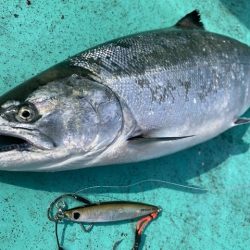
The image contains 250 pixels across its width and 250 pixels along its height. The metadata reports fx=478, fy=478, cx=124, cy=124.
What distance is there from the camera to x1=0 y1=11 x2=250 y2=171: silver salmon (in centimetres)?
222

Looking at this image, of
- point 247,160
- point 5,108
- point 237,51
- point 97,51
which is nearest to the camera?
point 5,108

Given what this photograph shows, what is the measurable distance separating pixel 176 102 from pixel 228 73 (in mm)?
437

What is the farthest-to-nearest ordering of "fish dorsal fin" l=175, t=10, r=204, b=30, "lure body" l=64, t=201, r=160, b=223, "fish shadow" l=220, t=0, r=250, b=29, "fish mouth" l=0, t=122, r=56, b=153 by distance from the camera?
"fish shadow" l=220, t=0, r=250, b=29 → "fish dorsal fin" l=175, t=10, r=204, b=30 → "lure body" l=64, t=201, r=160, b=223 → "fish mouth" l=0, t=122, r=56, b=153

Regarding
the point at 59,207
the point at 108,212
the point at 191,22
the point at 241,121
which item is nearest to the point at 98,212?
the point at 108,212

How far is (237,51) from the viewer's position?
2.83m

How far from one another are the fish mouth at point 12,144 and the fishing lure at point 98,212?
1.63 feet

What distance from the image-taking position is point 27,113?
2176 mm

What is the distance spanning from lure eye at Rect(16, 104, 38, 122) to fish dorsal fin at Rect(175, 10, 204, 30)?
1.11 meters

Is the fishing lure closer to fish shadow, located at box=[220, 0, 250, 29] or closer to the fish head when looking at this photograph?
the fish head

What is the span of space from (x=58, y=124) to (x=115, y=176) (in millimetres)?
653

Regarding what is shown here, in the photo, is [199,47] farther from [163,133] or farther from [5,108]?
[5,108]

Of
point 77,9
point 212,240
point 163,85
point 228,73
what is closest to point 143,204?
point 212,240

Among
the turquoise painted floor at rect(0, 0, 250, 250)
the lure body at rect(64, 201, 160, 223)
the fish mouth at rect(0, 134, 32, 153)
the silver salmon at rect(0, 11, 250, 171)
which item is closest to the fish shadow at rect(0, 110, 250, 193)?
the turquoise painted floor at rect(0, 0, 250, 250)

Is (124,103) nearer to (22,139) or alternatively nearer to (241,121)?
(22,139)
